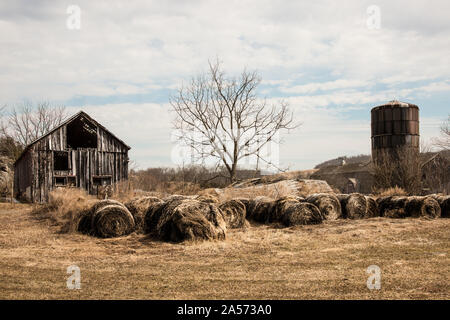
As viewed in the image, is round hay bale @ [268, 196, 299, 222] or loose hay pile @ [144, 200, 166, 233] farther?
round hay bale @ [268, 196, 299, 222]

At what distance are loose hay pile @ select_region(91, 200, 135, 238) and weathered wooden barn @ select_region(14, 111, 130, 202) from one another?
1672cm

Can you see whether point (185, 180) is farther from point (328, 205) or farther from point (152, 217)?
point (152, 217)

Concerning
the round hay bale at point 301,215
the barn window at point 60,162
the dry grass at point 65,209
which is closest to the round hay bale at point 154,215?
the dry grass at point 65,209

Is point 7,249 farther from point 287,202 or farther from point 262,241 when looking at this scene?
point 287,202

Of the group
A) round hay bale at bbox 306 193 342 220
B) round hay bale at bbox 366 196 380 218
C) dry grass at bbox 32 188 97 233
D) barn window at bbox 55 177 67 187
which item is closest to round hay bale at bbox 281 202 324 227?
round hay bale at bbox 306 193 342 220

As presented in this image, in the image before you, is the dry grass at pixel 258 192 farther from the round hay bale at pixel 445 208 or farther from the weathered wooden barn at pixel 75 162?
the weathered wooden barn at pixel 75 162

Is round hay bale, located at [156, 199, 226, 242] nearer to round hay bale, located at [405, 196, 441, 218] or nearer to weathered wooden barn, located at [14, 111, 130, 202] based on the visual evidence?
round hay bale, located at [405, 196, 441, 218]

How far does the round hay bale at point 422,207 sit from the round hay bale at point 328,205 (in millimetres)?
3059

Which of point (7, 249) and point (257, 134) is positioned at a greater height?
point (257, 134)

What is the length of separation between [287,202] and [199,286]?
29.5ft

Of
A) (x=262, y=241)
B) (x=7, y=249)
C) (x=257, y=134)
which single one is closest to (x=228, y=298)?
(x=262, y=241)

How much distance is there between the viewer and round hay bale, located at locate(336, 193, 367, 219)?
16969mm

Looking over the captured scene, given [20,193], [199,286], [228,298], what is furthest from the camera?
[20,193]

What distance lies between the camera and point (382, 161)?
28.9 m
